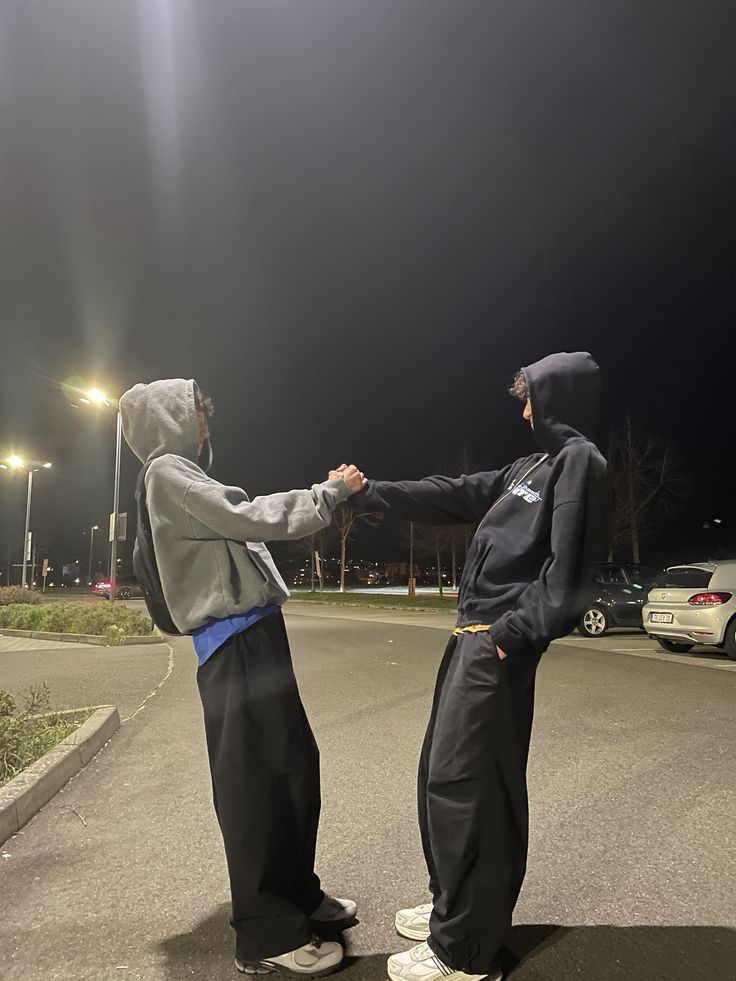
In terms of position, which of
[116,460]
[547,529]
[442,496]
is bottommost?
[547,529]

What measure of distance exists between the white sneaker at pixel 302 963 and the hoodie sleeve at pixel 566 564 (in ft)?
3.98

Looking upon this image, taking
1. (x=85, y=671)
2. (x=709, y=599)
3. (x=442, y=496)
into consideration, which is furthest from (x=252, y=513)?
(x=709, y=599)

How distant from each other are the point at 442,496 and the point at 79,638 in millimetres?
13212

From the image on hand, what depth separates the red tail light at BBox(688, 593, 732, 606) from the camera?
11172 millimetres

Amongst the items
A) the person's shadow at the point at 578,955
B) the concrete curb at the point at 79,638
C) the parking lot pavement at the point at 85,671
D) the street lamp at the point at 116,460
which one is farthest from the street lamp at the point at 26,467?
the person's shadow at the point at 578,955

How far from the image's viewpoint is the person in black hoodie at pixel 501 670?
95.8 inches

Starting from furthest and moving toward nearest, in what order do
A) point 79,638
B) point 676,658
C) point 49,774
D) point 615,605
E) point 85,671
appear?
point 615,605
point 79,638
point 676,658
point 85,671
point 49,774

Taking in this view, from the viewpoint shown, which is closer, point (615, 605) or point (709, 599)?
point (709, 599)

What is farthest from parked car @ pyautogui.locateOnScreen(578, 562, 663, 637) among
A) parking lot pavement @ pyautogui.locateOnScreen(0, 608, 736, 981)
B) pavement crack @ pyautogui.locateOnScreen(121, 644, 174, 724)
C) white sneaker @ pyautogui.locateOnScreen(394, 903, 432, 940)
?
white sneaker @ pyautogui.locateOnScreen(394, 903, 432, 940)

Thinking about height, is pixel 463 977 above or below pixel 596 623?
below

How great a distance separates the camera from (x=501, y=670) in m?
2.51

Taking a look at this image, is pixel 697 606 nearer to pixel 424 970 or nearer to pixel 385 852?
Answer: pixel 385 852

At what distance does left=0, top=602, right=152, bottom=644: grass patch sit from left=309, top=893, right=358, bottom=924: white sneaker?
1175 cm

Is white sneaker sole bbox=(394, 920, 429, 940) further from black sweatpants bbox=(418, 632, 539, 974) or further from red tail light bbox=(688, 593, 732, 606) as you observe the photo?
red tail light bbox=(688, 593, 732, 606)
